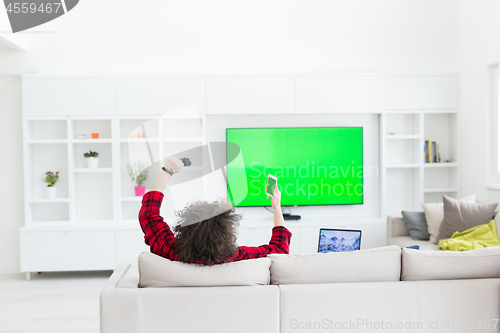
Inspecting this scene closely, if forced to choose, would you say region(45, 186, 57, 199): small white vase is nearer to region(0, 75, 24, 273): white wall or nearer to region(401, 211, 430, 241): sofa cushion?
region(0, 75, 24, 273): white wall

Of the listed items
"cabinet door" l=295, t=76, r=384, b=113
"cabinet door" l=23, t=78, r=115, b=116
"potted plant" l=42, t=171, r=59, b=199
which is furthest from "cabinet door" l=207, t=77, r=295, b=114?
"potted plant" l=42, t=171, r=59, b=199

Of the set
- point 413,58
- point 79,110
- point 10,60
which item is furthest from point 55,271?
point 413,58

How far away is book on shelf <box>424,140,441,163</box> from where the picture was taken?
4.35 m

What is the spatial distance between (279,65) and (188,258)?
3.11m

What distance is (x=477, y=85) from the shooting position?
4.08 metres

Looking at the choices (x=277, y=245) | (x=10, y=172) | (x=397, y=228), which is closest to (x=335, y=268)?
(x=277, y=245)

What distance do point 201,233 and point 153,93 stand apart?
8.93 ft

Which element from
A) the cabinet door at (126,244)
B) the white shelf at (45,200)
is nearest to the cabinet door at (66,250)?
the cabinet door at (126,244)

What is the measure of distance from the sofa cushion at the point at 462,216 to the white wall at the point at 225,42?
1661 mm

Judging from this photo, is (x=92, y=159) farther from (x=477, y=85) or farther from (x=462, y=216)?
(x=477, y=85)

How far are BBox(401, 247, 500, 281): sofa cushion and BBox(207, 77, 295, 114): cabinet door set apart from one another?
254 cm

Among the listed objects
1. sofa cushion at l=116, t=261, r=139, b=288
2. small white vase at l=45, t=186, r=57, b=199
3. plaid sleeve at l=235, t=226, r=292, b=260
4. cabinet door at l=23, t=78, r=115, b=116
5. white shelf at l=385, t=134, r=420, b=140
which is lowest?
A: sofa cushion at l=116, t=261, r=139, b=288

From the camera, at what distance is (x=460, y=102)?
170 inches

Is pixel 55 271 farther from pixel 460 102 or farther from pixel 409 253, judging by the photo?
pixel 460 102
